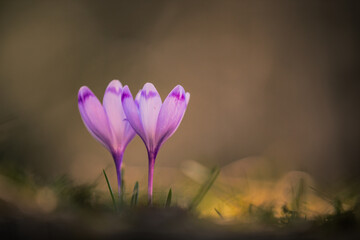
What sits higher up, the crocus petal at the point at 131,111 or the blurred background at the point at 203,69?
the blurred background at the point at 203,69

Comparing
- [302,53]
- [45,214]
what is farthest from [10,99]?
[45,214]

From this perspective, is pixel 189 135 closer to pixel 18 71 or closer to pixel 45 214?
pixel 18 71

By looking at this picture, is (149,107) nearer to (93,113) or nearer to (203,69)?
(93,113)

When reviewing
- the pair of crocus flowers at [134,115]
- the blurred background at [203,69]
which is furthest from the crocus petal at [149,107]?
the blurred background at [203,69]

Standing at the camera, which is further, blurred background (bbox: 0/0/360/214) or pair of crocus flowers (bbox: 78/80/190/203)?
blurred background (bbox: 0/0/360/214)

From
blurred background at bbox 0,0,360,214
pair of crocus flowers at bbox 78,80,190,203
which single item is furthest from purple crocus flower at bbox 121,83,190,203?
blurred background at bbox 0,0,360,214

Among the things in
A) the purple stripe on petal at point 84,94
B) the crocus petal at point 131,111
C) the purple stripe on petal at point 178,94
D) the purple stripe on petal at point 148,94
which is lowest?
the crocus petal at point 131,111

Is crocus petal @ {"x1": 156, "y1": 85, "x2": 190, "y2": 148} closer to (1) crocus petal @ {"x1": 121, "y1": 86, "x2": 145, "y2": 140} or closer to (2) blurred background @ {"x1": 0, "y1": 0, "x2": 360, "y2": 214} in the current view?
(1) crocus petal @ {"x1": 121, "y1": 86, "x2": 145, "y2": 140}

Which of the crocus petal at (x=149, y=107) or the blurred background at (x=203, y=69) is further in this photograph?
the blurred background at (x=203, y=69)

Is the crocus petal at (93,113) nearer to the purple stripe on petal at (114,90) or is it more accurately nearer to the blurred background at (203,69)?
the purple stripe on petal at (114,90)
